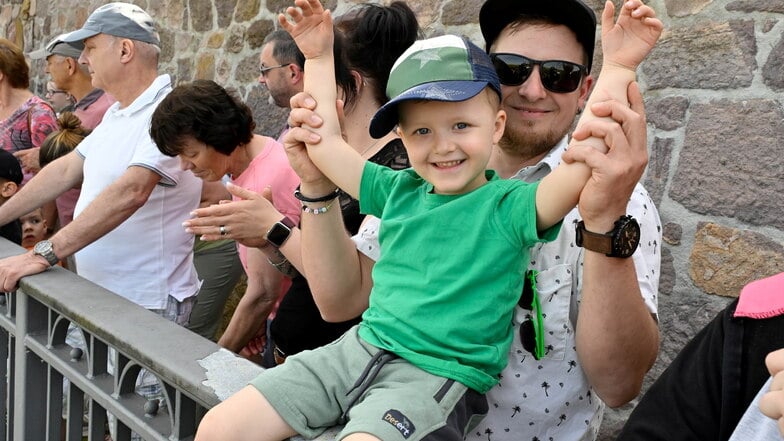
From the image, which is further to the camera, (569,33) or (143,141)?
(143,141)

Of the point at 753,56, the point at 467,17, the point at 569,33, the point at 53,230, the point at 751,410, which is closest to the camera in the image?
the point at 751,410

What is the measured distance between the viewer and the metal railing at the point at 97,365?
156 cm

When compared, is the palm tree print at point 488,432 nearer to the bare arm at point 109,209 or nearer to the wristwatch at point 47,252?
the wristwatch at point 47,252

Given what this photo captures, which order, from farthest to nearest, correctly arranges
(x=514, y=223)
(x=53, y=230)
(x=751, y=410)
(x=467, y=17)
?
(x=53, y=230) → (x=467, y=17) → (x=514, y=223) → (x=751, y=410)

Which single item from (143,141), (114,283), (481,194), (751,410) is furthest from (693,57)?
(114,283)

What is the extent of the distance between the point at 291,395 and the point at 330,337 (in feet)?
2.66

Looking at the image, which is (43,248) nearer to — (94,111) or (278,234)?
A: (278,234)

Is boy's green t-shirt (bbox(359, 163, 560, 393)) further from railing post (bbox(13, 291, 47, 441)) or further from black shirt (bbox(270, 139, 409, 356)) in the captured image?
railing post (bbox(13, 291, 47, 441))

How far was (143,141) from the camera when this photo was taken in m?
3.00

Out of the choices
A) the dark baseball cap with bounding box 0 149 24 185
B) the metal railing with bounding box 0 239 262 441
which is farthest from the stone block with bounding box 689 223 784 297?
the dark baseball cap with bounding box 0 149 24 185

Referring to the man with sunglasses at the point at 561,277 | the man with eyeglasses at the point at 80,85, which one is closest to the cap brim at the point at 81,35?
the man with eyeglasses at the point at 80,85

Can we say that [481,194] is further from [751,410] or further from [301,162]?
[751,410]

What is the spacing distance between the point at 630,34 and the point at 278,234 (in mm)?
1168

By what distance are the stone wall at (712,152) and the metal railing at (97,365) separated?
1639mm
